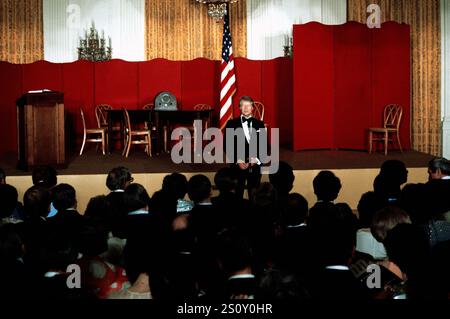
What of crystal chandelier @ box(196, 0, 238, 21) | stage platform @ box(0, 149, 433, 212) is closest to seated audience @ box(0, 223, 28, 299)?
stage platform @ box(0, 149, 433, 212)

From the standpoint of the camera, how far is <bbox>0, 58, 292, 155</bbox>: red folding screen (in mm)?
12062

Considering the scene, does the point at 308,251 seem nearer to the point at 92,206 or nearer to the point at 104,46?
the point at 92,206

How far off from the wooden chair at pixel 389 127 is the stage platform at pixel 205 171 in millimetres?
512

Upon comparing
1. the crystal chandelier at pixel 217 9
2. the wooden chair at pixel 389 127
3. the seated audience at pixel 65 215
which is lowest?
the seated audience at pixel 65 215

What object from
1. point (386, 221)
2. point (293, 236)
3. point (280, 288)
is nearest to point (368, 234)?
point (293, 236)

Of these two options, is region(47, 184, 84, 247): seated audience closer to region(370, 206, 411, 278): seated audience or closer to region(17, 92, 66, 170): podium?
region(370, 206, 411, 278): seated audience

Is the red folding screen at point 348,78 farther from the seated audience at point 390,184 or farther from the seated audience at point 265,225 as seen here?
the seated audience at point 265,225

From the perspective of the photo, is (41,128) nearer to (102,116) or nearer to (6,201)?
(102,116)

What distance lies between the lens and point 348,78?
10852 millimetres

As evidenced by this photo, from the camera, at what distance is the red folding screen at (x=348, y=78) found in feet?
35.4

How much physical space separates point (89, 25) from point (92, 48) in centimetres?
43

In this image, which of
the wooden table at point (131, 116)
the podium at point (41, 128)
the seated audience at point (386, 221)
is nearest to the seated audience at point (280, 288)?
the seated audience at point (386, 221)

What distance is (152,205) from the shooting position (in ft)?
16.8
